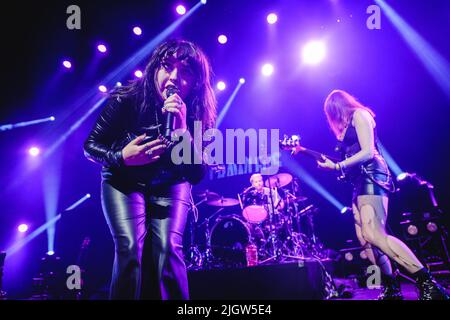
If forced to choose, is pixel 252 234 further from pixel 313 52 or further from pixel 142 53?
pixel 142 53

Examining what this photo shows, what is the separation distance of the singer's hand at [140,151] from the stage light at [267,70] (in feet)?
15.2

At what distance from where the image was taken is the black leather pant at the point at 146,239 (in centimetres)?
171

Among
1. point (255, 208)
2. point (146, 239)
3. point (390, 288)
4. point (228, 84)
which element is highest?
point (228, 84)

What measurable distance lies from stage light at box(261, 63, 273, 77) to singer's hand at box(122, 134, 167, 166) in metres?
4.63

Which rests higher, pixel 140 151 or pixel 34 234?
pixel 140 151

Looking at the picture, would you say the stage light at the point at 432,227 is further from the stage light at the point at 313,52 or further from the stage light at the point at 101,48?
the stage light at the point at 101,48

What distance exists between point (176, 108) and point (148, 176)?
47 centimetres

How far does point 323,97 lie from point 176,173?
5.30 metres

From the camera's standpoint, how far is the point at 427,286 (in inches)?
99.7

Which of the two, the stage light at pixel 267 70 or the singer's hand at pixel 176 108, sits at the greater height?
the stage light at pixel 267 70

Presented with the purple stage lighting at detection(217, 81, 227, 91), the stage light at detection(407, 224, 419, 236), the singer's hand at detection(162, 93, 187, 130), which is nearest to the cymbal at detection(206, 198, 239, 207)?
the purple stage lighting at detection(217, 81, 227, 91)

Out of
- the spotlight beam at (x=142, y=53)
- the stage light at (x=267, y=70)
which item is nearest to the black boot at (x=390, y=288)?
the stage light at (x=267, y=70)

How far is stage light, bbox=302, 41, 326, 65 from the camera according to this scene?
561 cm

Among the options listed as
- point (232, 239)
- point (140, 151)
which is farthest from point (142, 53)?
point (140, 151)
